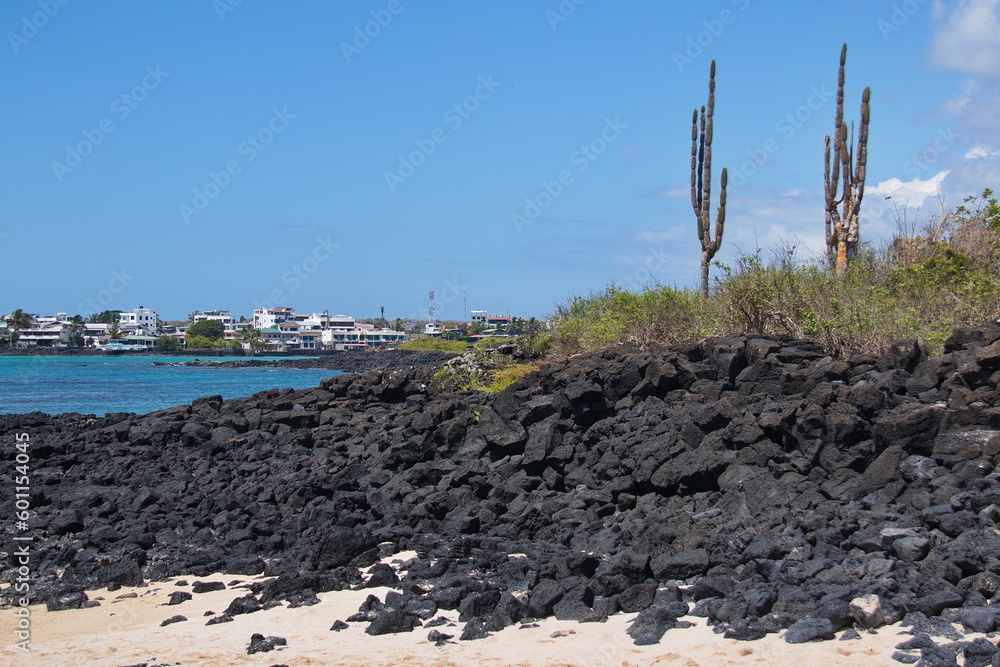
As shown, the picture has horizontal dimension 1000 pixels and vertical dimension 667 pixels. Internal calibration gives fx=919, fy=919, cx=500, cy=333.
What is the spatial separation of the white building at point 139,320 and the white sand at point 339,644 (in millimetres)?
140635

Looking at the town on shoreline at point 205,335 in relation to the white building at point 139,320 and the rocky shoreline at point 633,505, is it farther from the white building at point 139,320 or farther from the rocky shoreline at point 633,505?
the rocky shoreline at point 633,505

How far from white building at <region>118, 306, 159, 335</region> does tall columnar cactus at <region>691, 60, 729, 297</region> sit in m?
129

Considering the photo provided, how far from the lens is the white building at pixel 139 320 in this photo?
14212 cm

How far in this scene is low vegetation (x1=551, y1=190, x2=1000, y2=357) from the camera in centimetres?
1320

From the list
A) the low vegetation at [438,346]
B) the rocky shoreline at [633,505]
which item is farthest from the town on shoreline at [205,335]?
the rocky shoreline at [633,505]

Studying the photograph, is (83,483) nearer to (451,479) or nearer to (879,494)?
(451,479)

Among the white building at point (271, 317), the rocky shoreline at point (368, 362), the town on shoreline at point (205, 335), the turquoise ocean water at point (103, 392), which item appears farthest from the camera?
the white building at point (271, 317)

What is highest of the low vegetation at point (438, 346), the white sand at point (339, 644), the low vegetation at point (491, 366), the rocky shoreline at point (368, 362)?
the low vegetation at point (438, 346)

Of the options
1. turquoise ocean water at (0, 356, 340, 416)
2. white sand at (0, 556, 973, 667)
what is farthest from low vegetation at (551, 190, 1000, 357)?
turquoise ocean water at (0, 356, 340, 416)

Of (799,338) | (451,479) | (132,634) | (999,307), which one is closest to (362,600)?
(132,634)

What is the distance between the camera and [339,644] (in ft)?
21.0

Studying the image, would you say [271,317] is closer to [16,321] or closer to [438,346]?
[16,321]

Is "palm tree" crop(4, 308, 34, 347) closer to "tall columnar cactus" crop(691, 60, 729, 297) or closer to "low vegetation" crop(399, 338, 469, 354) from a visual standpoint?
Answer: "low vegetation" crop(399, 338, 469, 354)

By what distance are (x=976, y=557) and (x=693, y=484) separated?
3.28 meters
